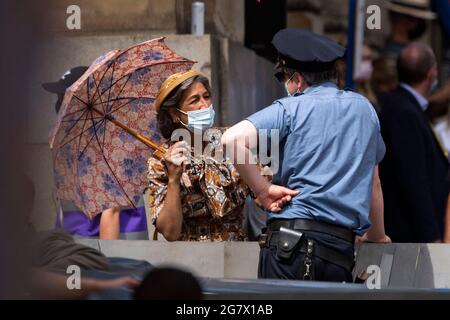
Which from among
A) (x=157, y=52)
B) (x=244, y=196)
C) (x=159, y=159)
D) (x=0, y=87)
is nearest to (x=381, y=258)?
(x=244, y=196)

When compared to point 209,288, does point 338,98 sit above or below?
above

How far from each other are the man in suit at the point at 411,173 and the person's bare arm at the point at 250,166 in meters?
2.23

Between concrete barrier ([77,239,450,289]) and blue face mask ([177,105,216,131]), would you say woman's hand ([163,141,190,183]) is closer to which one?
blue face mask ([177,105,216,131])

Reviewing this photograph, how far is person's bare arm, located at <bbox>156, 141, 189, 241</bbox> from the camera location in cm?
589

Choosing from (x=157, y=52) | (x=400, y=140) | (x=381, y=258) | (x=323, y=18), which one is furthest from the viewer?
(x=323, y=18)

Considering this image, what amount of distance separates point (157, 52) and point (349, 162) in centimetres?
157

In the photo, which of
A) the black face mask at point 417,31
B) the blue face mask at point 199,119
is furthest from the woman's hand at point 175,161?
the black face mask at point 417,31

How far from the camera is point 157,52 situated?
262 inches

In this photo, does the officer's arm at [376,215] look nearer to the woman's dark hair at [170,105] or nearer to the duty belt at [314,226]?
the duty belt at [314,226]

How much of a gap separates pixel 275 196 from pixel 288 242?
23 cm

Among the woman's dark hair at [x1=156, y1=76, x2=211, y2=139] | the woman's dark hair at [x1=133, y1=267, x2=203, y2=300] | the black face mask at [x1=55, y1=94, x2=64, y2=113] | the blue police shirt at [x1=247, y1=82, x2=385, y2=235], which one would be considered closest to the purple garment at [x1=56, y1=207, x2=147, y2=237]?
the black face mask at [x1=55, y1=94, x2=64, y2=113]

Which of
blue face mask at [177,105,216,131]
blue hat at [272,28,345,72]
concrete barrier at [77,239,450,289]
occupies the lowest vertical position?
concrete barrier at [77,239,450,289]

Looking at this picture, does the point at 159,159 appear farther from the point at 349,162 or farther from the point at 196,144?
the point at 349,162

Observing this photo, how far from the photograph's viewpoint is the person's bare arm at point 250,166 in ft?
17.9
